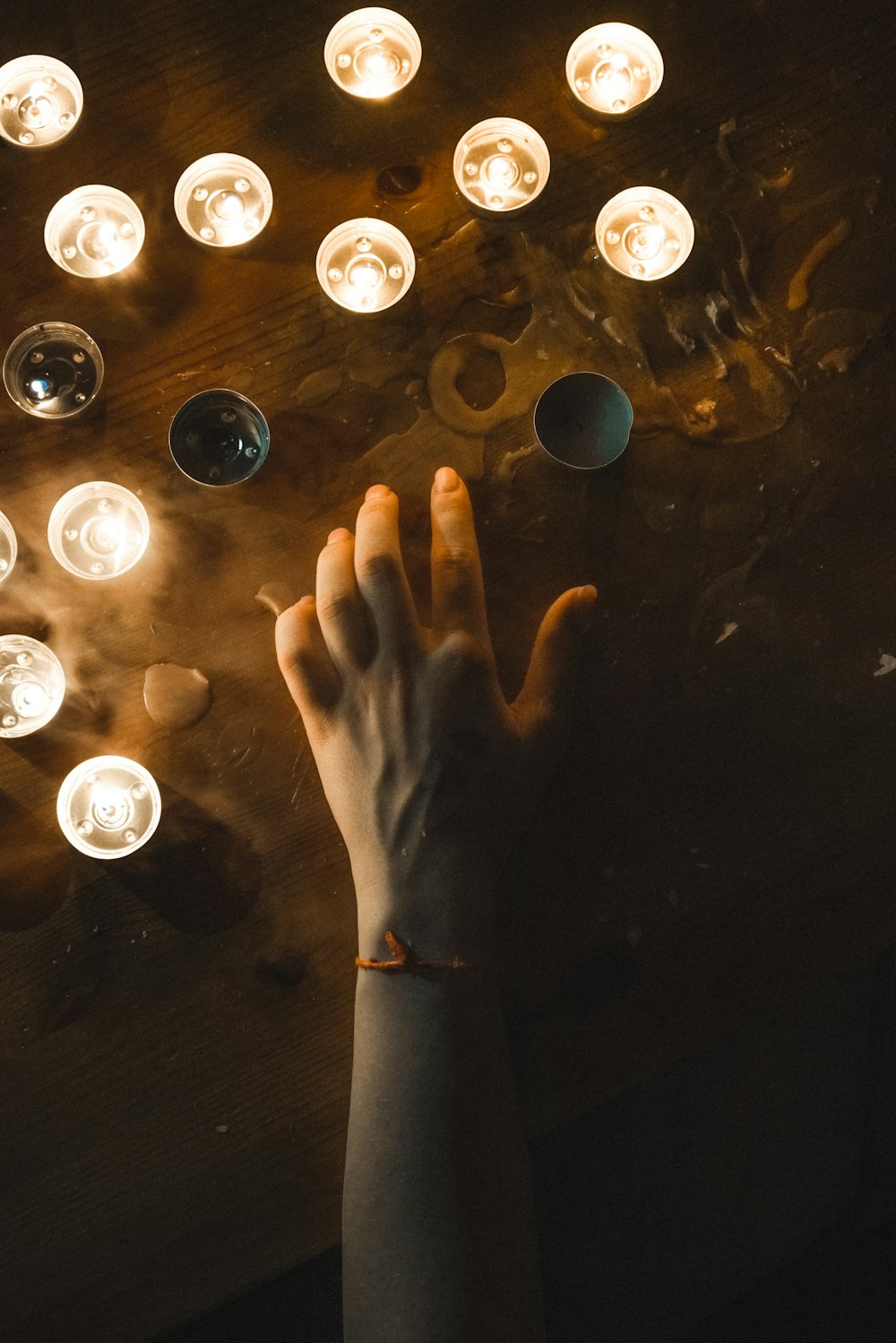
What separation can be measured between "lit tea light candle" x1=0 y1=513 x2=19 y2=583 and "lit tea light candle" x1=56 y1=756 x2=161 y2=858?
0.94 feet

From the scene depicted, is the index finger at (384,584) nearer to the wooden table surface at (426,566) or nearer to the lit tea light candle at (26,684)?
Answer: the wooden table surface at (426,566)

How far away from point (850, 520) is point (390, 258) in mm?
748

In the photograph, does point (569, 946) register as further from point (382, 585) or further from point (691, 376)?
point (691, 376)

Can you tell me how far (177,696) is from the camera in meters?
1.26

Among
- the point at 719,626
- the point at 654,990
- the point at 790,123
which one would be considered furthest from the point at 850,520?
the point at 654,990

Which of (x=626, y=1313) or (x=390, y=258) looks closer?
(x=390, y=258)

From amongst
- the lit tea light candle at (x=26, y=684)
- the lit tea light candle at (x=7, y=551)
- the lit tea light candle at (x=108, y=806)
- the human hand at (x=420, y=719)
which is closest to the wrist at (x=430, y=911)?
the human hand at (x=420, y=719)

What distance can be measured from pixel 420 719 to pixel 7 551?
2.04 ft

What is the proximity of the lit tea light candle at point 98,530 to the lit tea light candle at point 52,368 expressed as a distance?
0.13 meters

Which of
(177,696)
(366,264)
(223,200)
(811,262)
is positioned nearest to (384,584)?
(177,696)

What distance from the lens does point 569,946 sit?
1237 millimetres

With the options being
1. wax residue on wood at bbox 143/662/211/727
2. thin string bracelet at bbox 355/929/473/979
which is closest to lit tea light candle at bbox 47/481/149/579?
wax residue on wood at bbox 143/662/211/727

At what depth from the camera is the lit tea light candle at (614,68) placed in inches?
51.5

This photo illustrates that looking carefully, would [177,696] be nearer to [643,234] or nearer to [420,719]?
[420,719]
